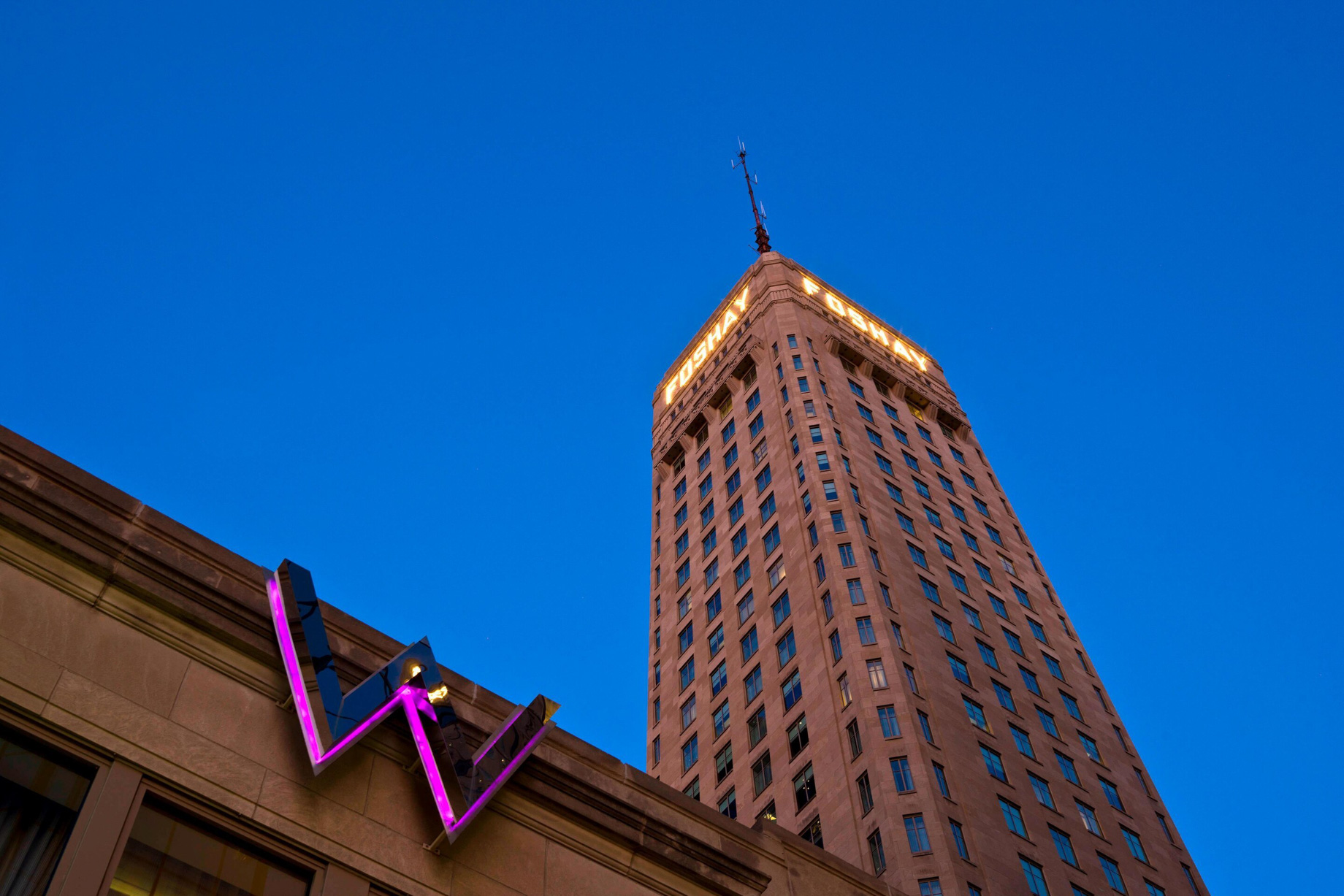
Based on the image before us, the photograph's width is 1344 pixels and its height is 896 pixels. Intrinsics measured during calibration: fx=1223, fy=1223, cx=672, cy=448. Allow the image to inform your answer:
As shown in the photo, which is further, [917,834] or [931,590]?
[931,590]

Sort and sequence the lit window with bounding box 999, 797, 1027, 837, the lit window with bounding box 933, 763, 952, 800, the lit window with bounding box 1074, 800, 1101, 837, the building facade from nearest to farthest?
the building facade, the lit window with bounding box 933, 763, 952, 800, the lit window with bounding box 999, 797, 1027, 837, the lit window with bounding box 1074, 800, 1101, 837

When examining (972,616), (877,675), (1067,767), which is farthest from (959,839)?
(972,616)

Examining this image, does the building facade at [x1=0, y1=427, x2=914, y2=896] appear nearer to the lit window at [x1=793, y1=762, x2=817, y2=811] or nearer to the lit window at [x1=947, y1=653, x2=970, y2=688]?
the lit window at [x1=793, y1=762, x2=817, y2=811]

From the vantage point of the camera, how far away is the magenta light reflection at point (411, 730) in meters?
17.7

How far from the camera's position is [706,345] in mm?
107500

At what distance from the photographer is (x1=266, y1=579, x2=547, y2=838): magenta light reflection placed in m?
17.7

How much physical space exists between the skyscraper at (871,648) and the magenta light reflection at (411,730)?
1330 inches

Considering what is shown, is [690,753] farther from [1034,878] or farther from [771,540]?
[1034,878]

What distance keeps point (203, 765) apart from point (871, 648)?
4743 centimetres

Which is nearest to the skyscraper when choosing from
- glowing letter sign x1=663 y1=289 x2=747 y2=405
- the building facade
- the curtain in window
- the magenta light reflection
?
glowing letter sign x1=663 y1=289 x2=747 y2=405

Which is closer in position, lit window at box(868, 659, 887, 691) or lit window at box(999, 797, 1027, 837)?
lit window at box(999, 797, 1027, 837)

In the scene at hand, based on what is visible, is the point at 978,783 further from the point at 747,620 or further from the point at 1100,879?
the point at 747,620

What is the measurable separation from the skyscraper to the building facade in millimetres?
32480

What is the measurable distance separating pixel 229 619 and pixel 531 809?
568 centimetres
